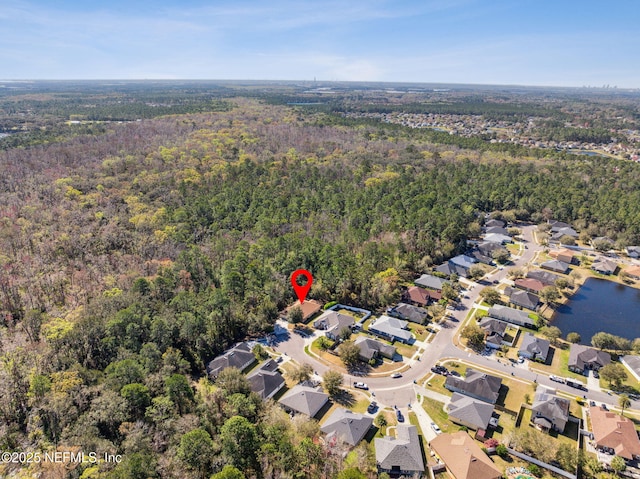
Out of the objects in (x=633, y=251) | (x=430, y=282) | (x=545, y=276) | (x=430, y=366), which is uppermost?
(x=633, y=251)

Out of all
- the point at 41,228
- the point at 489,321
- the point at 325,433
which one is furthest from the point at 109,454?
the point at 41,228

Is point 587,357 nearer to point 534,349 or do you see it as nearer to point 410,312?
point 534,349

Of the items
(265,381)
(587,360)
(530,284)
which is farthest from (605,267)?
(265,381)

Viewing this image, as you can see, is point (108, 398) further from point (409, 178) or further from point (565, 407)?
point (409, 178)

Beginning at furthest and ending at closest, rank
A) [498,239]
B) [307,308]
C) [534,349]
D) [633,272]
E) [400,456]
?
[498,239], [633,272], [307,308], [534,349], [400,456]

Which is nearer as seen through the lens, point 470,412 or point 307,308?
point 470,412

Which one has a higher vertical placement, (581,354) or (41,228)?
(41,228)

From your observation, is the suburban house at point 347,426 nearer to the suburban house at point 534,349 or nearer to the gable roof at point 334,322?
the gable roof at point 334,322

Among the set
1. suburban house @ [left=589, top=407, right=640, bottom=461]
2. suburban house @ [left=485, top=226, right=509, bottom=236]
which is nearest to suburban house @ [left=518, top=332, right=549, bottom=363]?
suburban house @ [left=589, top=407, right=640, bottom=461]
